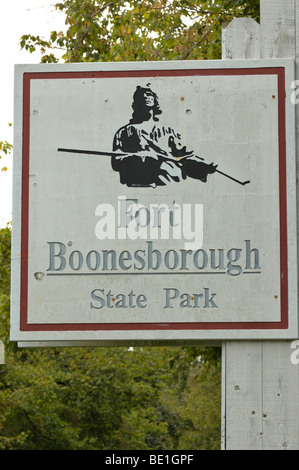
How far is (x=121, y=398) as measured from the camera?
822 inches

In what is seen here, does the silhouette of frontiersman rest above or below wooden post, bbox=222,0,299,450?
above

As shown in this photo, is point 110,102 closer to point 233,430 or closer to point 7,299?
point 233,430

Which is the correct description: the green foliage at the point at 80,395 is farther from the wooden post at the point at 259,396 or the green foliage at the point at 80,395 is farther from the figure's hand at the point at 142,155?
the wooden post at the point at 259,396

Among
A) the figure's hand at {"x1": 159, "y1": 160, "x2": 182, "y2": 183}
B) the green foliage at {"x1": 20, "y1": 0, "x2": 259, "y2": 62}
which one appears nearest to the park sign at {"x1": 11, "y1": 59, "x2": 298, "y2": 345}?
the figure's hand at {"x1": 159, "y1": 160, "x2": 182, "y2": 183}

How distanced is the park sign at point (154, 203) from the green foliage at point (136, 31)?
17.2 feet

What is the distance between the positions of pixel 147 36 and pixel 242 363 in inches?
307

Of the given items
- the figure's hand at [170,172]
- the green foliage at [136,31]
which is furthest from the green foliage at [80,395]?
the figure's hand at [170,172]

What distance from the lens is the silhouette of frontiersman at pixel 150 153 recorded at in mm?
4445

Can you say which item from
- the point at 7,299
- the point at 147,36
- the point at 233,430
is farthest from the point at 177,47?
the point at 233,430

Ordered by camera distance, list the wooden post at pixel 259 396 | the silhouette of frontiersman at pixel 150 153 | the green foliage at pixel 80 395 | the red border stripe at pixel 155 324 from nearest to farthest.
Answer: the wooden post at pixel 259 396 → the red border stripe at pixel 155 324 → the silhouette of frontiersman at pixel 150 153 → the green foliage at pixel 80 395

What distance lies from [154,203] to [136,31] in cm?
769

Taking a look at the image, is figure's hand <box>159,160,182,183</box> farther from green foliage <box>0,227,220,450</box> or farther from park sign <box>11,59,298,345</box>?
green foliage <box>0,227,220,450</box>

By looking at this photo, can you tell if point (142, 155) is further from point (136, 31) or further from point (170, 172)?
point (136, 31)

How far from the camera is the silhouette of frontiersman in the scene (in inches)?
175
